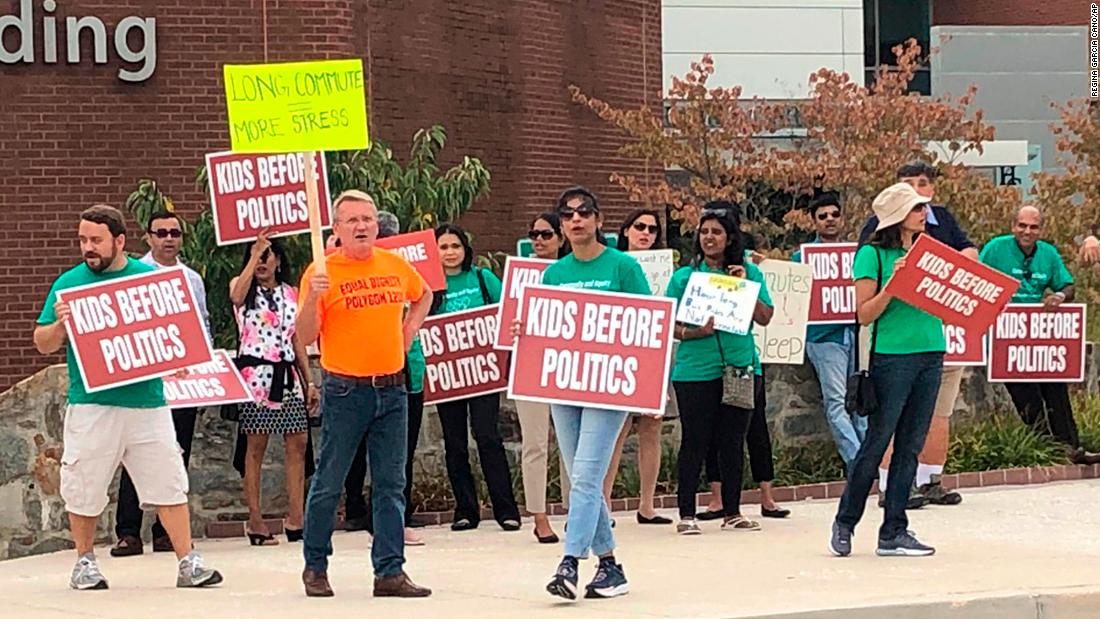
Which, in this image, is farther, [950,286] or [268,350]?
[268,350]

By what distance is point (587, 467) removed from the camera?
9062 mm

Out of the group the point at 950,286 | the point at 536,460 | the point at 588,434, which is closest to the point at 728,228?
the point at 950,286

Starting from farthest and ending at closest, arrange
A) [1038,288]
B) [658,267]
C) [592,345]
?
[1038,288], [658,267], [592,345]

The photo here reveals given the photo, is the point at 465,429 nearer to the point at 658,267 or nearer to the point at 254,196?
the point at 658,267

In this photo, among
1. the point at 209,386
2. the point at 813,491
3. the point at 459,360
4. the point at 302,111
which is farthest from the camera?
the point at 813,491

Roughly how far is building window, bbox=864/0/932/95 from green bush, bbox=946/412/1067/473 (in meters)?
27.1

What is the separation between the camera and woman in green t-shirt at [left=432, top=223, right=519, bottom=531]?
39.9 ft

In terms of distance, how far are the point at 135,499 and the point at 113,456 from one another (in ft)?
6.10

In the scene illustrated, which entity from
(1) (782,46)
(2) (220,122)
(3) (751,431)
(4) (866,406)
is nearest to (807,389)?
(3) (751,431)

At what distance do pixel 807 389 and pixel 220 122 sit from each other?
643cm

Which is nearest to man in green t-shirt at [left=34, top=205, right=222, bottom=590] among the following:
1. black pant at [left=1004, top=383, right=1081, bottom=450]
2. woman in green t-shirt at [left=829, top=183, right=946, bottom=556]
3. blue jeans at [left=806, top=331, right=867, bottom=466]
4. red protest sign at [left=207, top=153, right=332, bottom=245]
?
red protest sign at [left=207, top=153, right=332, bottom=245]

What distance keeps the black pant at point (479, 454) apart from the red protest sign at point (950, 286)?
10.2 feet

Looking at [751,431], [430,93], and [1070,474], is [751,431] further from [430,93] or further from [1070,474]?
[430,93]

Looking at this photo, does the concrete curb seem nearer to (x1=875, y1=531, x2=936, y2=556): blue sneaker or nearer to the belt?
(x1=875, y1=531, x2=936, y2=556): blue sneaker
